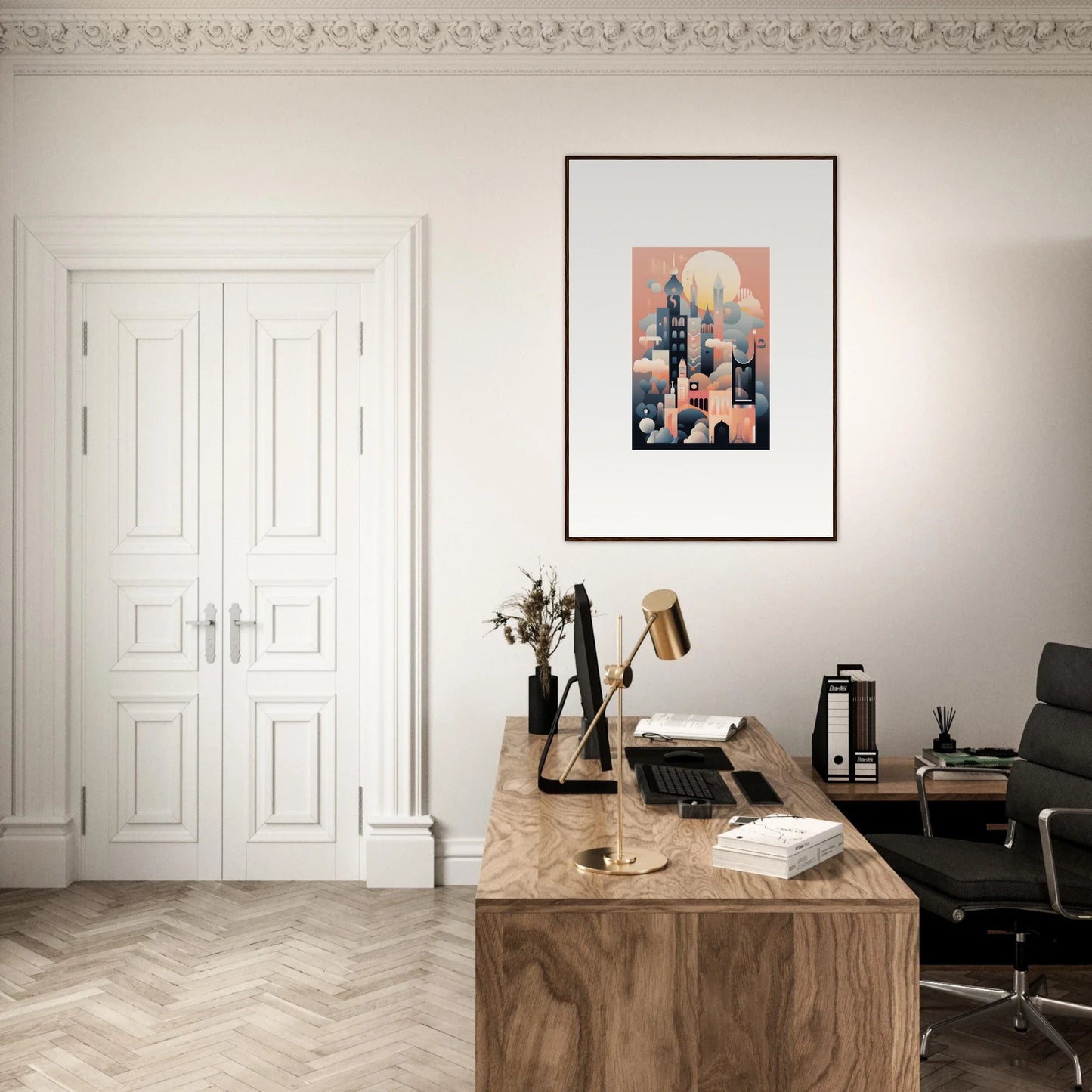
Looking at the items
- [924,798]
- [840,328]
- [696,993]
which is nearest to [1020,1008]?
[924,798]

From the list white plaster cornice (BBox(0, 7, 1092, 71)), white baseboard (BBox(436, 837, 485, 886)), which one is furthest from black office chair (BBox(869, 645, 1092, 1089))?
white plaster cornice (BBox(0, 7, 1092, 71))

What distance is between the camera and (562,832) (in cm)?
222

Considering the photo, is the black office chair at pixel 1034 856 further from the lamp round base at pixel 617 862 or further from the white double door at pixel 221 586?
the white double door at pixel 221 586

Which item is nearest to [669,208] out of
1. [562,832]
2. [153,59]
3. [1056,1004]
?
[153,59]

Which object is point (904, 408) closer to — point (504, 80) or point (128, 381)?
point (504, 80)

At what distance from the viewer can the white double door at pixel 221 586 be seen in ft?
13.3

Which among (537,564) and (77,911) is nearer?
(77,911)

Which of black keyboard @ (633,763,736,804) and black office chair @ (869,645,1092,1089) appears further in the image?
black office chair @ (869,645,1092,1089)

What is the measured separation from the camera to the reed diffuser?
3658 mm

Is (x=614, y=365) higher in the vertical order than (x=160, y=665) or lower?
higher

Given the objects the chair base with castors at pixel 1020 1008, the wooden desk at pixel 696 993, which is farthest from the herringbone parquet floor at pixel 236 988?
the chair base with castors at pixel 1020 1008

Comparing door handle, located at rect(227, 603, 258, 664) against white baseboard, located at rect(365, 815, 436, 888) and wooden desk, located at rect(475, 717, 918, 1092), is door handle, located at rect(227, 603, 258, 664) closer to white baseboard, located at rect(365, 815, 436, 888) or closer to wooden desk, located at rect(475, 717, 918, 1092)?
white baseboard, located at rect(365, 815, 436, 888)

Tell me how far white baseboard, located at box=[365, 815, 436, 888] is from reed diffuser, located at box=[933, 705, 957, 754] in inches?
76.1

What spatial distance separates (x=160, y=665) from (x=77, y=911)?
94 cm
